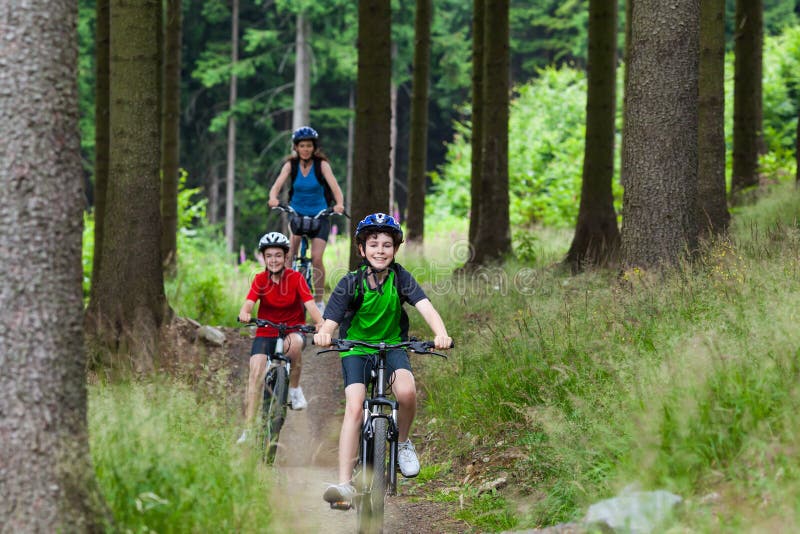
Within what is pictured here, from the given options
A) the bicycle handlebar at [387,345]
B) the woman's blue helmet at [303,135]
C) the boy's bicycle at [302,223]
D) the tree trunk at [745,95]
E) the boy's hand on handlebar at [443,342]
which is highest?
the tree trunk at [745,95]

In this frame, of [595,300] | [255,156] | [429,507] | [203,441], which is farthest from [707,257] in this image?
[255,156]

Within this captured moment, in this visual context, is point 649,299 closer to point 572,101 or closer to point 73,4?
point 73,4

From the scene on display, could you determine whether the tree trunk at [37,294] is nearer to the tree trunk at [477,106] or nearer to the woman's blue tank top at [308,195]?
the woman's blue tank top at [308,195]

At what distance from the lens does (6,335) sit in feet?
15.2

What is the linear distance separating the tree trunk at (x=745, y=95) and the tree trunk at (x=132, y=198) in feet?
36.4

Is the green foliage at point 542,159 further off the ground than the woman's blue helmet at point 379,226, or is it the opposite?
the green foliage at point 542,159

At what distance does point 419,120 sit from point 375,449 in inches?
585

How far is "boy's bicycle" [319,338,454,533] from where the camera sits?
633cm

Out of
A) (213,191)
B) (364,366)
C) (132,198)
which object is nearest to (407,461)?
(364,366)

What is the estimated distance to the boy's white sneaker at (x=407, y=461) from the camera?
6.58 m

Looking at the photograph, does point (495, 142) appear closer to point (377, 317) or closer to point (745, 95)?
point (745, 95)

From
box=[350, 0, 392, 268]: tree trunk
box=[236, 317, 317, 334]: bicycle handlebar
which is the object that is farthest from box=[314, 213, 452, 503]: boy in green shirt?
box=[350, 0, 392, 268]: tree trunk

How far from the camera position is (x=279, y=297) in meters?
8.80

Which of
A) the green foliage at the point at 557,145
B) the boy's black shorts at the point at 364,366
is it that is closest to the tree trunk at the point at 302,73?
the green foliage at the point at 557,145
